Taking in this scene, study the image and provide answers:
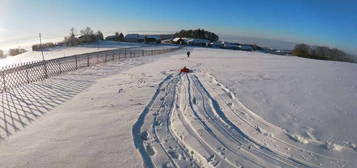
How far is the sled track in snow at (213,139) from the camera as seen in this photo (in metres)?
2.78

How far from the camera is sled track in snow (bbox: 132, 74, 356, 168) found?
2.78 m

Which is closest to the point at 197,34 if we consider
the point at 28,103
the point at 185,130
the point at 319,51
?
the point at 319,51

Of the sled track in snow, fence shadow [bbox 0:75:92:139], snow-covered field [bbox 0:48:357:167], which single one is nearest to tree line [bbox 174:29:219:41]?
fence shadow [bbox 0:75:92:139]

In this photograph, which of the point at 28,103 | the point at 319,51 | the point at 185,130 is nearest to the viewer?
the point at 185,130

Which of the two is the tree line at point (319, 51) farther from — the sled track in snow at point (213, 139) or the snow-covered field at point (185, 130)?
the sled track in snow at point (213, 139)

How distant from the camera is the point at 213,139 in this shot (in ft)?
11.0

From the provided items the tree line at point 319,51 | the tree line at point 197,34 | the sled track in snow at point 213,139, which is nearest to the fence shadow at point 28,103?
the sled track in snow at point 213,139

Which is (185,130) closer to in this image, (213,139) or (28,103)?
(213,139)

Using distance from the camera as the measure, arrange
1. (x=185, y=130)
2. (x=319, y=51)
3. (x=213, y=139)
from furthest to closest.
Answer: (x=319, y=51)
(x=185, y=130)
(x=213, y=139)

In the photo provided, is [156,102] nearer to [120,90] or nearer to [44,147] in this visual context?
[120,90]

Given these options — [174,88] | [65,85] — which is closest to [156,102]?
[174,88]

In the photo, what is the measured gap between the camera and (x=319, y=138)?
3.40 metres

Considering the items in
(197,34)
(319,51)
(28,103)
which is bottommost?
(28,103)

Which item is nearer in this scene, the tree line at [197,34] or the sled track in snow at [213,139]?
the sled track in snow at [213,139]
